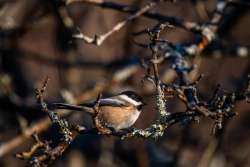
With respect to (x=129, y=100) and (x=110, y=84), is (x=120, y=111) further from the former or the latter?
(x=110, y=84)

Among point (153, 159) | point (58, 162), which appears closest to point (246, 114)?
point (153, 159)

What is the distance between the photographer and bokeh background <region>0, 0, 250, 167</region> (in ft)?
22.8

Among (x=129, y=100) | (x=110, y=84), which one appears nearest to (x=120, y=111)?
A: (x=129, y=100)

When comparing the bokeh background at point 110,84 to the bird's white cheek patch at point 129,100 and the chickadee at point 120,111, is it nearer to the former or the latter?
the bird's white cheek patch at point 129,100

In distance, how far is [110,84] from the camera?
6.64m

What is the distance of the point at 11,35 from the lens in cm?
754

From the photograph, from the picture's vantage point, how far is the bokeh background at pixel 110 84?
6941 mm

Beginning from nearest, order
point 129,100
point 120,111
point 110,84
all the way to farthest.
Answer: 1. point 120,111
2. point 129,100
3. point 110,84

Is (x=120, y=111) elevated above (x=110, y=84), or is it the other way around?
(x=120, y=111)

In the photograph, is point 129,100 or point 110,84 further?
point 110,84

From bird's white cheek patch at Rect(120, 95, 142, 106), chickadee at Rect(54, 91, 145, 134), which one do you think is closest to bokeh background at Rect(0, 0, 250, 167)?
bird's white cheek patch at Rect(120, 95, 142, 106)

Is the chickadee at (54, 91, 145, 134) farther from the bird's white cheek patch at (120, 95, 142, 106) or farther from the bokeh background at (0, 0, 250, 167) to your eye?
the bokeh background at (0, 0, 250, 167)

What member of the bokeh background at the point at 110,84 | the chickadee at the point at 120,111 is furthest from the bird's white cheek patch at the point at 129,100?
the bokeh background at the point at 110,84

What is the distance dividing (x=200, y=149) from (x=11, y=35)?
2923 millimetres
